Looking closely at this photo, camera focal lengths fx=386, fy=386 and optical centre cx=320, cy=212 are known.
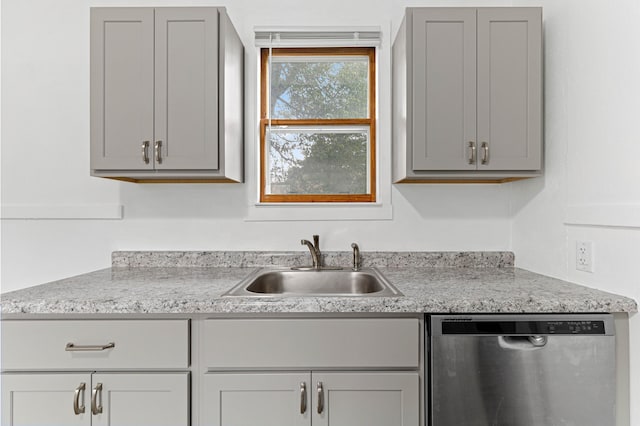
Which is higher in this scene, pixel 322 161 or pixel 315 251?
pixel 322 161

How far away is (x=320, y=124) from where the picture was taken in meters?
2.22

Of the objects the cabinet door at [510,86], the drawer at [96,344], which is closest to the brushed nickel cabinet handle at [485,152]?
the cabinet door at [510,86]

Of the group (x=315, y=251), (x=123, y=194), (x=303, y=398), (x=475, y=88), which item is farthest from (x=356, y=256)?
(x=123, y=194)

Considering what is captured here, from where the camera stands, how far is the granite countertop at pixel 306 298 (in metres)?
1.29

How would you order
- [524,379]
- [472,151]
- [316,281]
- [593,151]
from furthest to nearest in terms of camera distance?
[316,281] < [472,151] < [593,151] < [524,379]

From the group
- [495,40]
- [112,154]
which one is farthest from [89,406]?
[495,40]

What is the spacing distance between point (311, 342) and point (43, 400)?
921mm

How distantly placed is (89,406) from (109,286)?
0.45 metres

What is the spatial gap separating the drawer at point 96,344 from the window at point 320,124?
107 cm

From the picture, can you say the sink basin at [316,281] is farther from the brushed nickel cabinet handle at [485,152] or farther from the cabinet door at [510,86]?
the cabinet door at [510,86]

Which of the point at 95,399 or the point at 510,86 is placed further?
the point at 510,86

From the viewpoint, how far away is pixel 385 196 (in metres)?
2.15

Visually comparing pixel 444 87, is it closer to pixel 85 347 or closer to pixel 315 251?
pixel 315 251

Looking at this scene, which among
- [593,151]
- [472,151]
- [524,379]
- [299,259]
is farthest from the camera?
[299,259]
